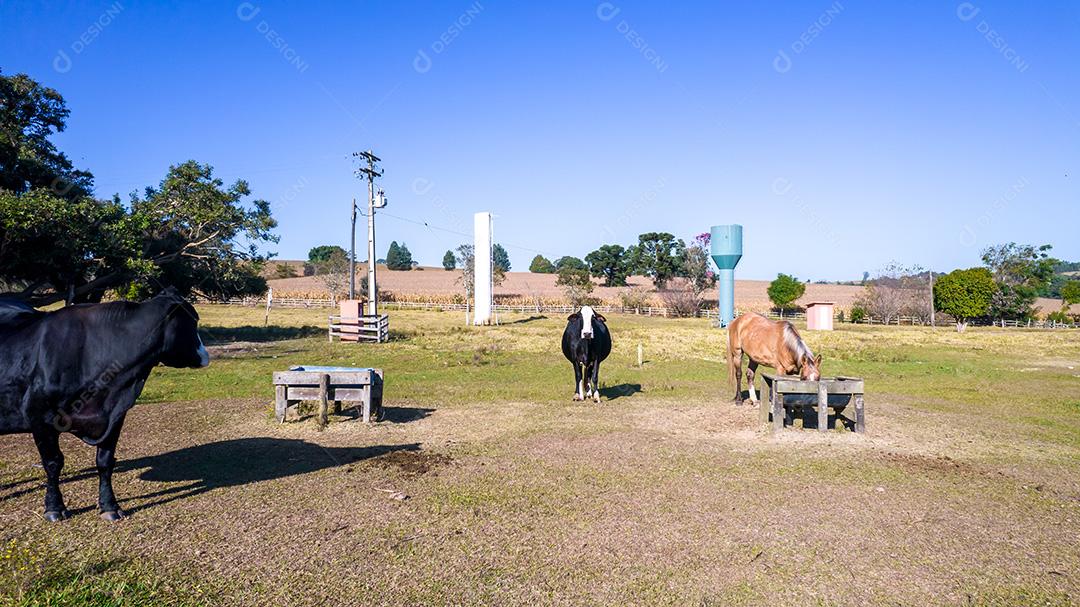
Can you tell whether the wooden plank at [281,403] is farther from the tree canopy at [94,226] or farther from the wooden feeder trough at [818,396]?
the tree canopy at [94,226]

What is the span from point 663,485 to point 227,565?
4.47 metres

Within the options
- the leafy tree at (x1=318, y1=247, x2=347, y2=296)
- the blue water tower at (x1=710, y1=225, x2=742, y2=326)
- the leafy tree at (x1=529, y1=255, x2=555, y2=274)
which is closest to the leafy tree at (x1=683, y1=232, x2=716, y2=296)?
the blue water tower at (x1=710, y1=225, x2=742, y2=326)

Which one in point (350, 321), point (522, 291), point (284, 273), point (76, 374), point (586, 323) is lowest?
point (350, 321)

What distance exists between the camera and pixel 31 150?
22.4 meters

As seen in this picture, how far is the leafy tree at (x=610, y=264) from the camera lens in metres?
105

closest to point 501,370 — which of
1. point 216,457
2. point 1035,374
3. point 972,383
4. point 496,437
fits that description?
point 496,437

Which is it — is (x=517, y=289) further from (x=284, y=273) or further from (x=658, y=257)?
(x=284, y=273)

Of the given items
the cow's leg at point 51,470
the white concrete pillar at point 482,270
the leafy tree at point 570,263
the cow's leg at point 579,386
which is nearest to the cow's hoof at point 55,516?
the cow's leg at point 51,470

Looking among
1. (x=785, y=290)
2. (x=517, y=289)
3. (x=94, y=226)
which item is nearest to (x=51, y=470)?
(x=94, y=226)

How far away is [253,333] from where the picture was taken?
101ft

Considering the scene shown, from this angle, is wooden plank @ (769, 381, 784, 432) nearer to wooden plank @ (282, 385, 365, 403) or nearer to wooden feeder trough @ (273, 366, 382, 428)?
wooden feeder trough @ (273, 366, 382, 428)

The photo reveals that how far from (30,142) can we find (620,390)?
24354 mm

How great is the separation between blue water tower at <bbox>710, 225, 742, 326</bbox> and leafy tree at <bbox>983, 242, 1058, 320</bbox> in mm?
25828

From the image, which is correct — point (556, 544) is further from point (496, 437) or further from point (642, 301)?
point (642, 301)
